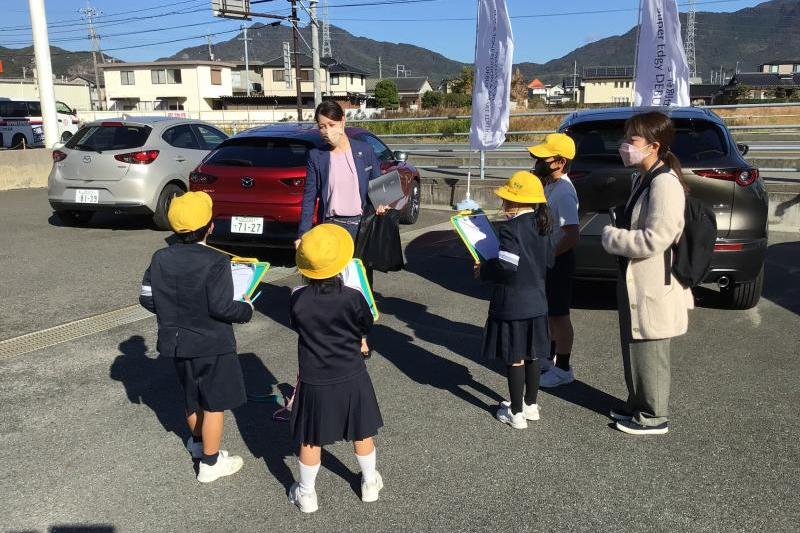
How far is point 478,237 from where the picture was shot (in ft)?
11.4

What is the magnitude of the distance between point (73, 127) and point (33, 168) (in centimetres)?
1902

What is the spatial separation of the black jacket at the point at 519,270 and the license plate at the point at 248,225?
13.0ft

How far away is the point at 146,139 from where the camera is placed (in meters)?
9.15

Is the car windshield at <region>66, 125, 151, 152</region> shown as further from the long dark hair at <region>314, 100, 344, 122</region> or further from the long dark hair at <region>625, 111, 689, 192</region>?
the long dark hair at <region>625, 111, 689, 192</region>

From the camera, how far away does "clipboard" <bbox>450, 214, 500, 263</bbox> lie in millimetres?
3447

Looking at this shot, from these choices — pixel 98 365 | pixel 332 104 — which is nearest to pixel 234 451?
pixel 98 365

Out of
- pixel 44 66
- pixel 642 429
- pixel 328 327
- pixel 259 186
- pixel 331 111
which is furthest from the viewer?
pixel 44 66

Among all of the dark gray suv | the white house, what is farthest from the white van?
the white house

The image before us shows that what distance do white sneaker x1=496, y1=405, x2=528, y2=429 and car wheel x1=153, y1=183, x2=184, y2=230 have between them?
661 cm

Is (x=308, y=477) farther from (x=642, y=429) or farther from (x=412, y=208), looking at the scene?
(x=412, y=208)

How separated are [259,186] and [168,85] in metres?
63.6

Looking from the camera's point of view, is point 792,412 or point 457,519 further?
point 792,412

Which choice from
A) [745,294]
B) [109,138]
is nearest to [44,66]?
[109,138]

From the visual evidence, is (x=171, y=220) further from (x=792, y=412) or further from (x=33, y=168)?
(x=33, y=168)
